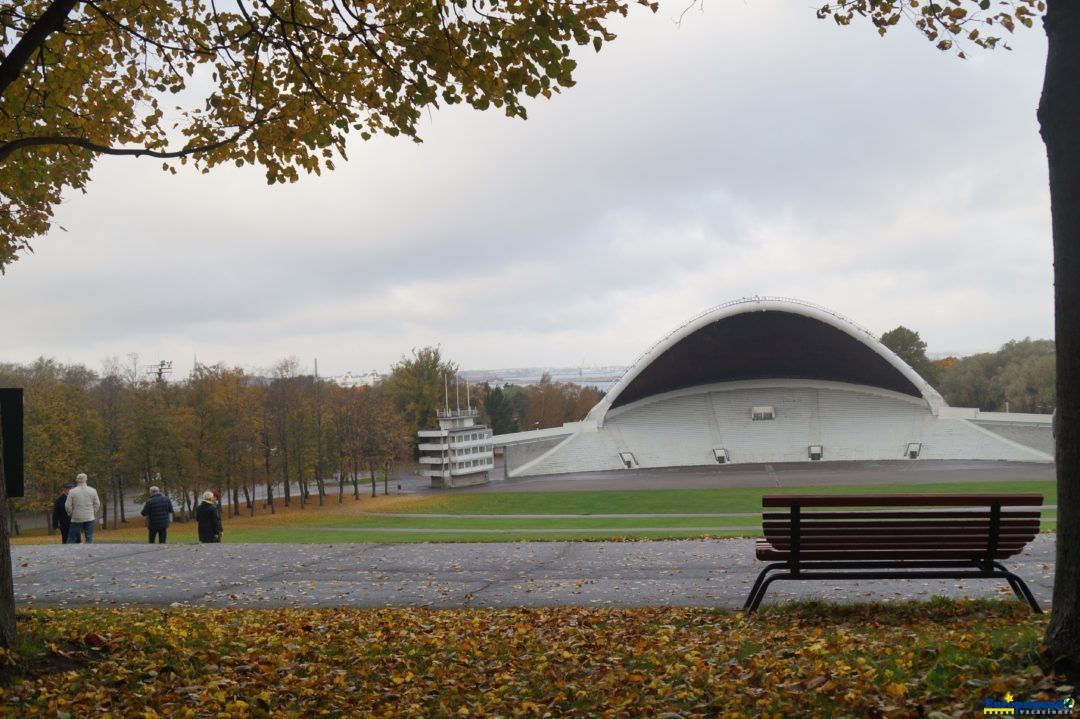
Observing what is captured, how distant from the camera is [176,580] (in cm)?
955

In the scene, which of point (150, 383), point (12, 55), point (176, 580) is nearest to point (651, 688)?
point (12, 55)

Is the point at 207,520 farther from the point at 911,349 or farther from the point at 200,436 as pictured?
the point at 911,349

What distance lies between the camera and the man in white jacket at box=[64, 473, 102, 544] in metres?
15.2

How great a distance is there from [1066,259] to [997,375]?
275 feet

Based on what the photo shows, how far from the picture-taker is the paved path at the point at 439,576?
7.69 meters

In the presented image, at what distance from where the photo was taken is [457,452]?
51.1 m

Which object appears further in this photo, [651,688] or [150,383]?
[150,383]

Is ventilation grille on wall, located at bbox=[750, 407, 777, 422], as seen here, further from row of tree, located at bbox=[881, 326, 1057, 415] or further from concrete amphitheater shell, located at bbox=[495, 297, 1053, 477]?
row of tree, located at bbox=[881, 326, 1057, 415]

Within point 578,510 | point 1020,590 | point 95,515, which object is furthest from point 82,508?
point 578,510

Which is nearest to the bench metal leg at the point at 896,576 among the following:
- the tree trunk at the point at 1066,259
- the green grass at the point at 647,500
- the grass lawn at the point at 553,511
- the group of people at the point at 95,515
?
the tree trunk at the point at 1066,259

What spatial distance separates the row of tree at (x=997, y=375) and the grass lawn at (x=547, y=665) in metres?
71.7

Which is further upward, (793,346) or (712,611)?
(793,346)

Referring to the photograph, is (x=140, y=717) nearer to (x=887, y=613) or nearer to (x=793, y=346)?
(x=887, y=613)

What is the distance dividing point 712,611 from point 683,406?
59938 millimetres
